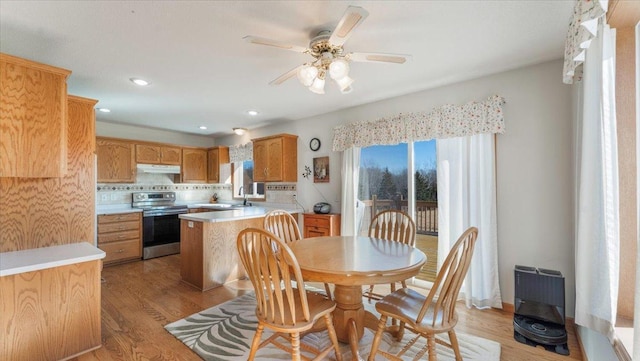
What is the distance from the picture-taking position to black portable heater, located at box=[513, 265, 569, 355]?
83.6 inches

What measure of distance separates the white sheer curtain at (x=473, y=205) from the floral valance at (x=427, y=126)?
4.3 inches

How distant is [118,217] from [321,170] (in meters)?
3.21

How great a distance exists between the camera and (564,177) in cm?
243

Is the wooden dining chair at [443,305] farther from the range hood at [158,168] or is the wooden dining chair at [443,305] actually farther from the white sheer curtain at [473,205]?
the range hood at [158,168]

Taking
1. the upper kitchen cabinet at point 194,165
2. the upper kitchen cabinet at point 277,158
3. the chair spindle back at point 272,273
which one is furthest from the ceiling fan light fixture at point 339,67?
the upper kitchen cabinet at point 194,165

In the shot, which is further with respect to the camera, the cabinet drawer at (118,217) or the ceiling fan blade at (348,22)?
the cabinet drawer at (118,217)

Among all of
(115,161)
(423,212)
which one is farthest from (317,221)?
(115,161)

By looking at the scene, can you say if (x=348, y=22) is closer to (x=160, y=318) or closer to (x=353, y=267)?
(x=353, y=267)

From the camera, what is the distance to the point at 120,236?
4324 mm

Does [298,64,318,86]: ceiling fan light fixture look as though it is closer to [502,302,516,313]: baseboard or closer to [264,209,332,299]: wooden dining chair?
[264,209,332,299]: wooden dining chair

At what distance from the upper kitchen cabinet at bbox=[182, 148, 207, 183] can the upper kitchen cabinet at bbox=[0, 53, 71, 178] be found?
11.5ft

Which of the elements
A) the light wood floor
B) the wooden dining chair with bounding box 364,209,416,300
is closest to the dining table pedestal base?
the wooden dining chair with bounding box 364,209,416,300

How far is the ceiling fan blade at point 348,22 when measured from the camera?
4.31 ft

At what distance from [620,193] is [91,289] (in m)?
Answer: 3.44
